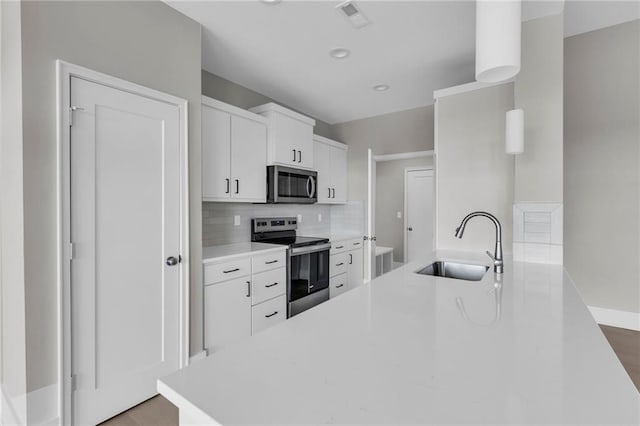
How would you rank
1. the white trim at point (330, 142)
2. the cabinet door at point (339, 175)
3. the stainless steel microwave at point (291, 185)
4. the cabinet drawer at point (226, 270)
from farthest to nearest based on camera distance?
the cabinet door at point (339, 175), the white trim at point (330, 142), the stainless steel microwave at point (291, 185), the cabinet drawer at point (226, 270)

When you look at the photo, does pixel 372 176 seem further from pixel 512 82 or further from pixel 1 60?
pixel 1 60

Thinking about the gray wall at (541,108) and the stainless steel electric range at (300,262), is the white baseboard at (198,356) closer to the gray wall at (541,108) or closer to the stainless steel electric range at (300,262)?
the stainless steel electric range at (300,262)

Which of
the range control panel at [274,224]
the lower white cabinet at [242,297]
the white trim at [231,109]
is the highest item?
the white trim at [231,109]

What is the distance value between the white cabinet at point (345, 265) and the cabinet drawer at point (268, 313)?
3.08 ft

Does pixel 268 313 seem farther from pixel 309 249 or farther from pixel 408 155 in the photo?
pixel 408 155

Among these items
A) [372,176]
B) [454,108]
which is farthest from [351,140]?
[454,108]

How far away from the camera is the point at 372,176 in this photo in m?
4.05

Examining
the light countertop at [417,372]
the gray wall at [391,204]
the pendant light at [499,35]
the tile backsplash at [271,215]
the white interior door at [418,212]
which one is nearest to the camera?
the light countertop at [417,372]

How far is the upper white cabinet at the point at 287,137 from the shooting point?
11.0ft

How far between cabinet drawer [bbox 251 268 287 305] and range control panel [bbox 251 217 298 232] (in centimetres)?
73

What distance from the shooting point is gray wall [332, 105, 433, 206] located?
4.26 metres

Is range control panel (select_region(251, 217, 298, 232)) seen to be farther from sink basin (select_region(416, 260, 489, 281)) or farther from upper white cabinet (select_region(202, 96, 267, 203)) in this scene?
sink basin (select_region(416, 260, 489, 281))

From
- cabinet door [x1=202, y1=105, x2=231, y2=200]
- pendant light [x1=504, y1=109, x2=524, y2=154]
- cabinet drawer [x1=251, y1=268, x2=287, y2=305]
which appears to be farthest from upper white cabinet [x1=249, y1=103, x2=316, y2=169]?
pendant light [x1=504, y1=109, x2=524, y2=154]

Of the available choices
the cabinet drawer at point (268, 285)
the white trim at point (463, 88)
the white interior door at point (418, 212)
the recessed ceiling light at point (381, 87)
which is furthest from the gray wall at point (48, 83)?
the white interior door at point (418, 212)
